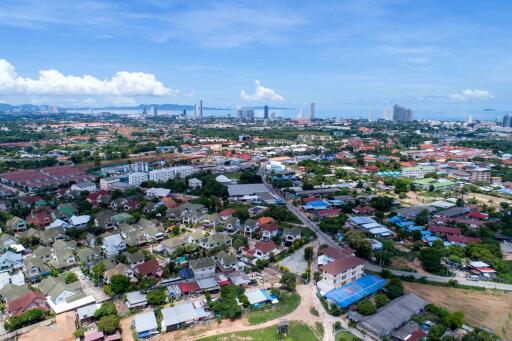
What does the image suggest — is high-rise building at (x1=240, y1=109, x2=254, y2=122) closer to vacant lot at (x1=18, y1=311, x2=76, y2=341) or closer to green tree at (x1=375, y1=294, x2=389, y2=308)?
green tree at (x1=375, y1=294, x2=389, y2=308)

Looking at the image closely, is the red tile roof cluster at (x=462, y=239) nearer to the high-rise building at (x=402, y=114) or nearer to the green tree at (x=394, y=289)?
the green tree at (x=394, y=289)

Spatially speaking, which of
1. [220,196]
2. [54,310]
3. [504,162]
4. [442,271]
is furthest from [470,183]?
[54,310]

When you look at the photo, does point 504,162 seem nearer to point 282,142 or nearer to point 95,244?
point 282,142

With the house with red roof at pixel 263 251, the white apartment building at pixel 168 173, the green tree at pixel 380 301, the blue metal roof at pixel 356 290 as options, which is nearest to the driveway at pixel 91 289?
the house with red roof at pixel 263 251

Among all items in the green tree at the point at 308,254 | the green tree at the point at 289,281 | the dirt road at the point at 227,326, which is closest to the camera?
the dirt road at the point at 227,326

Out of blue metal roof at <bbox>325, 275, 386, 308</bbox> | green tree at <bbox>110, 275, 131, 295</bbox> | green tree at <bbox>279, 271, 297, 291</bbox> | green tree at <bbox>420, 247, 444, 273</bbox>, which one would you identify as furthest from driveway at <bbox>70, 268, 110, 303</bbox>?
green tree at <bbox>420, 247, 444, 273</bbox>
